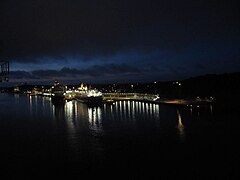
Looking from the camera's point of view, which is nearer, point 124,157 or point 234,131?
point 124,157

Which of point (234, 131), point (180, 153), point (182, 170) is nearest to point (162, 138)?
point (180, 153)

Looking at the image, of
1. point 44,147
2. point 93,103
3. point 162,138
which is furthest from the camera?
point 93,103

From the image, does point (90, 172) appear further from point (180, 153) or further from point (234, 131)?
point (234, 131)

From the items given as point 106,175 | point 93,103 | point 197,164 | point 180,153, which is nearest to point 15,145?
point 106,175

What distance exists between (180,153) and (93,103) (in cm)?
2738

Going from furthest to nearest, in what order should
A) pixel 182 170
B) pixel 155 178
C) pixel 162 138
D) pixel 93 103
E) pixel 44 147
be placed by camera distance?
pixel 93 103 < pixel 162 138 < pixel 44 147 < pixel 182 170 < pixel 155 178

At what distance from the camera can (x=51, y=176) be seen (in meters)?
9.36

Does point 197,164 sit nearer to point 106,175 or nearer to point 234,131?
point 106,175

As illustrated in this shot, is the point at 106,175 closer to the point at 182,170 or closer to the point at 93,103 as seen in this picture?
the point at 182,170

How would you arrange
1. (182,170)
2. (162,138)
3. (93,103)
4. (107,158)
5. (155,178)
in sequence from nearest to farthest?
(155,178), (182,170), (107,158), (162,138), (93,103)

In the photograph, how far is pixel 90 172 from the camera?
9594 mm

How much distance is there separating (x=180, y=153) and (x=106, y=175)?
373 cm

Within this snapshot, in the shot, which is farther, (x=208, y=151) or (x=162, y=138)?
(x=162, y=138)

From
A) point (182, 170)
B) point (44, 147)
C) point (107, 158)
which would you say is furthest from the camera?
point (44, 147)
